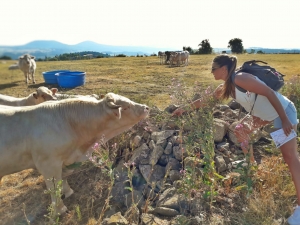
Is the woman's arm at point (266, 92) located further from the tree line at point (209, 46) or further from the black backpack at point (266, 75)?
the tree line at point (209, 46)

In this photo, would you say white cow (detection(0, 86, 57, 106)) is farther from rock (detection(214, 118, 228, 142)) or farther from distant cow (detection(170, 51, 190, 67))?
distant cow (detection(170, 51, 190, 67))

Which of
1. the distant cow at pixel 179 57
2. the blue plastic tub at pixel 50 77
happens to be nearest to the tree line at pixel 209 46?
the distant cow at pixel 179 57

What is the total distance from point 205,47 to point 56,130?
34112 millimetres

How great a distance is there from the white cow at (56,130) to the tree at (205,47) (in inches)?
1297

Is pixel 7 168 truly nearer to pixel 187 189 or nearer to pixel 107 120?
pixel 107 120

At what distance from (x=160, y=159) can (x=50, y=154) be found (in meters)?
1.60

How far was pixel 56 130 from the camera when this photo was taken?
156 inches

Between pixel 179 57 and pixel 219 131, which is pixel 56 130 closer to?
pixel 219 131

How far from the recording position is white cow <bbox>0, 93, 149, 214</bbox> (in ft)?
12.8

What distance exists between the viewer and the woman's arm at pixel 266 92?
3.29 metres

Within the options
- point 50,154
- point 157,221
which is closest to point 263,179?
point 157,221

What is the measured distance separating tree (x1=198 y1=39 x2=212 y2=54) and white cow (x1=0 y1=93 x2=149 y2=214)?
32953 mm

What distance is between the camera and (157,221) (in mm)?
3559

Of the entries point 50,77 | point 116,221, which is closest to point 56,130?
point 116,221
